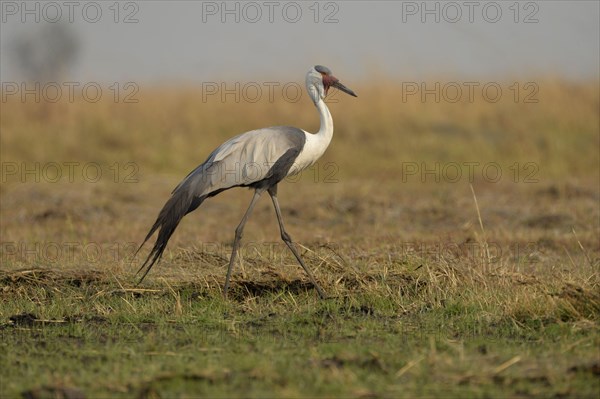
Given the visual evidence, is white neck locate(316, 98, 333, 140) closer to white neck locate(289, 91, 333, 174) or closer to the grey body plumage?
white neck locate(289, 91, 333, 174)

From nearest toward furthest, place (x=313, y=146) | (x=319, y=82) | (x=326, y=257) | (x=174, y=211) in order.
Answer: (x=174, y=211)
(x=326, y=257)
(x=313, y=146)
(x=319, y=82)

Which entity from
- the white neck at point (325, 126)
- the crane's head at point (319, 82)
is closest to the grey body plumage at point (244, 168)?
the white neck at point (325, 126)

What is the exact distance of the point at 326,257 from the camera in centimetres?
543

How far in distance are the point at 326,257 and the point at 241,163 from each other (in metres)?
0.72

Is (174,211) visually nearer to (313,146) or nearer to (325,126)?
(313,146)

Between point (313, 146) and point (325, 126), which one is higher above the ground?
point (325, 126)

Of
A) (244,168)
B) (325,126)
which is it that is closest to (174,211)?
(244,168)

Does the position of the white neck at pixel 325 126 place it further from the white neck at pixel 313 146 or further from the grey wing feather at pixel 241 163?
the grey wing feather at pixel 241 163

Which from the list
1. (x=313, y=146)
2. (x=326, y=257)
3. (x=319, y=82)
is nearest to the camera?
(x=326, y=257)

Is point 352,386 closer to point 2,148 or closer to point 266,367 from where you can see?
point 266,367

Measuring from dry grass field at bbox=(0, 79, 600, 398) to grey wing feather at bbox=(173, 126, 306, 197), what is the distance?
0.50 metres

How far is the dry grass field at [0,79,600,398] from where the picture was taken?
11.7ft

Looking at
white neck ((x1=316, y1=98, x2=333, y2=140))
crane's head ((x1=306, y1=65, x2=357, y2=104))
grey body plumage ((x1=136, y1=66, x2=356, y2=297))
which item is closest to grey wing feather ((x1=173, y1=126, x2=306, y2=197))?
grey body plumage ((x1=136, y1=66, x2=356, y2=297))

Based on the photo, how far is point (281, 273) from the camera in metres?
5.24
